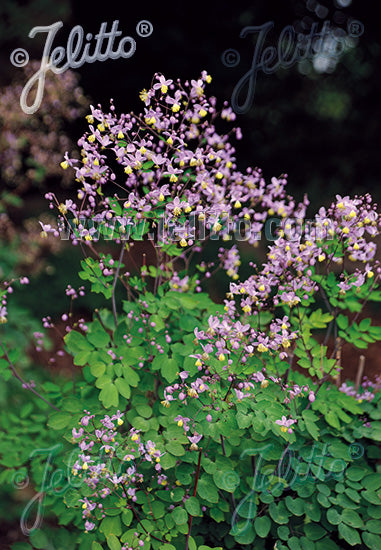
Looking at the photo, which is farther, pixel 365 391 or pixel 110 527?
pixel 365 391

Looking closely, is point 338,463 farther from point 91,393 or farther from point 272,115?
point 272,115

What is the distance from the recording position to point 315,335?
218 inches

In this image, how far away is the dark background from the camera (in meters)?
7.66

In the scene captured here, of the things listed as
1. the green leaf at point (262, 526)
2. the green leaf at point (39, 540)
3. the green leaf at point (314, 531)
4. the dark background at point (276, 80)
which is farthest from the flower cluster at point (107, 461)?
the dark background at point (276, 80)

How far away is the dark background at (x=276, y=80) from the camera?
25.1 feet

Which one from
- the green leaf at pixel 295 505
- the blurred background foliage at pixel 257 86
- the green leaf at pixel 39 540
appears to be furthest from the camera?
the blurred background foliage at pixel 257 86

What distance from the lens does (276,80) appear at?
26.9ft

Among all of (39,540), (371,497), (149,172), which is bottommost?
(39,540)

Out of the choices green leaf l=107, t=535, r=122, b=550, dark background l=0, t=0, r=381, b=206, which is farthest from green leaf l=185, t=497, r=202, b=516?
dark background l=0, t=0, r=381, b=206

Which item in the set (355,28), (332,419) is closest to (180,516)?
(332,419)

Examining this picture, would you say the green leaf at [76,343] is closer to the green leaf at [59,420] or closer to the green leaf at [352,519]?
the green leaf at [59,420]

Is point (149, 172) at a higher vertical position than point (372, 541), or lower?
higher

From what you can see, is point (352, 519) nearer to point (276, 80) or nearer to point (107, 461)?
point (107, 461)

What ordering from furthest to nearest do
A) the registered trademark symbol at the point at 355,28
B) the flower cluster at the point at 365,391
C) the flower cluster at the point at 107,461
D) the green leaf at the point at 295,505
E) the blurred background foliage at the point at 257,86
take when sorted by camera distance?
the registered trademark symbol at the point at 355,28 → the blurred background foliage at the point at 257,86 → the flower cluster at the point at 365,391 → the green leaf at the point at 295,505 → the flower cluster at the point at 107,461
